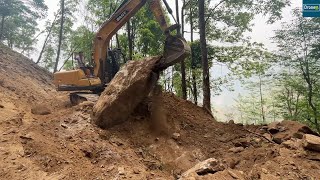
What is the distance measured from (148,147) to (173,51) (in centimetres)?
242

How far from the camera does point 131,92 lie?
7.09m

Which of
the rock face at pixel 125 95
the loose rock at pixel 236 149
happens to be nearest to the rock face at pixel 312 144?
the loose rock at pixel 236 149

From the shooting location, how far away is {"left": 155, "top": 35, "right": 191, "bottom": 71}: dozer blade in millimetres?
6910

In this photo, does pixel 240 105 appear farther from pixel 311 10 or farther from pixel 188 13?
pixel 311 10

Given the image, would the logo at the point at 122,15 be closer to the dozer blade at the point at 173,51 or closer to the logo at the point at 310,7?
the dozer blade at the point at 173,51

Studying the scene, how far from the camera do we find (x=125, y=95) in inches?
278

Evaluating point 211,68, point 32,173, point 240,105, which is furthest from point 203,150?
point 240,105

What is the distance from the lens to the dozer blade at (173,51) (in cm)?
691

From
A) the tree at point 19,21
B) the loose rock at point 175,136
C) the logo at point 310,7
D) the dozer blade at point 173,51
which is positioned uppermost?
the tree at point 19,21

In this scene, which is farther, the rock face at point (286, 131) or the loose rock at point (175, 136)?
the loose rock at point (175, 136)

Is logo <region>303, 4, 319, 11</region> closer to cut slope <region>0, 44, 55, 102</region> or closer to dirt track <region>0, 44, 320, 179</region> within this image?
dirt track <region>0, 44, 320, 179</region>

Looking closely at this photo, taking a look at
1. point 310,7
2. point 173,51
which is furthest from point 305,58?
point 173,51

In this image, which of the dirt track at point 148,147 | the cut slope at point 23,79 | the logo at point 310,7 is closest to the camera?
the dirt track at point 148,147

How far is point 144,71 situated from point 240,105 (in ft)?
71.0
